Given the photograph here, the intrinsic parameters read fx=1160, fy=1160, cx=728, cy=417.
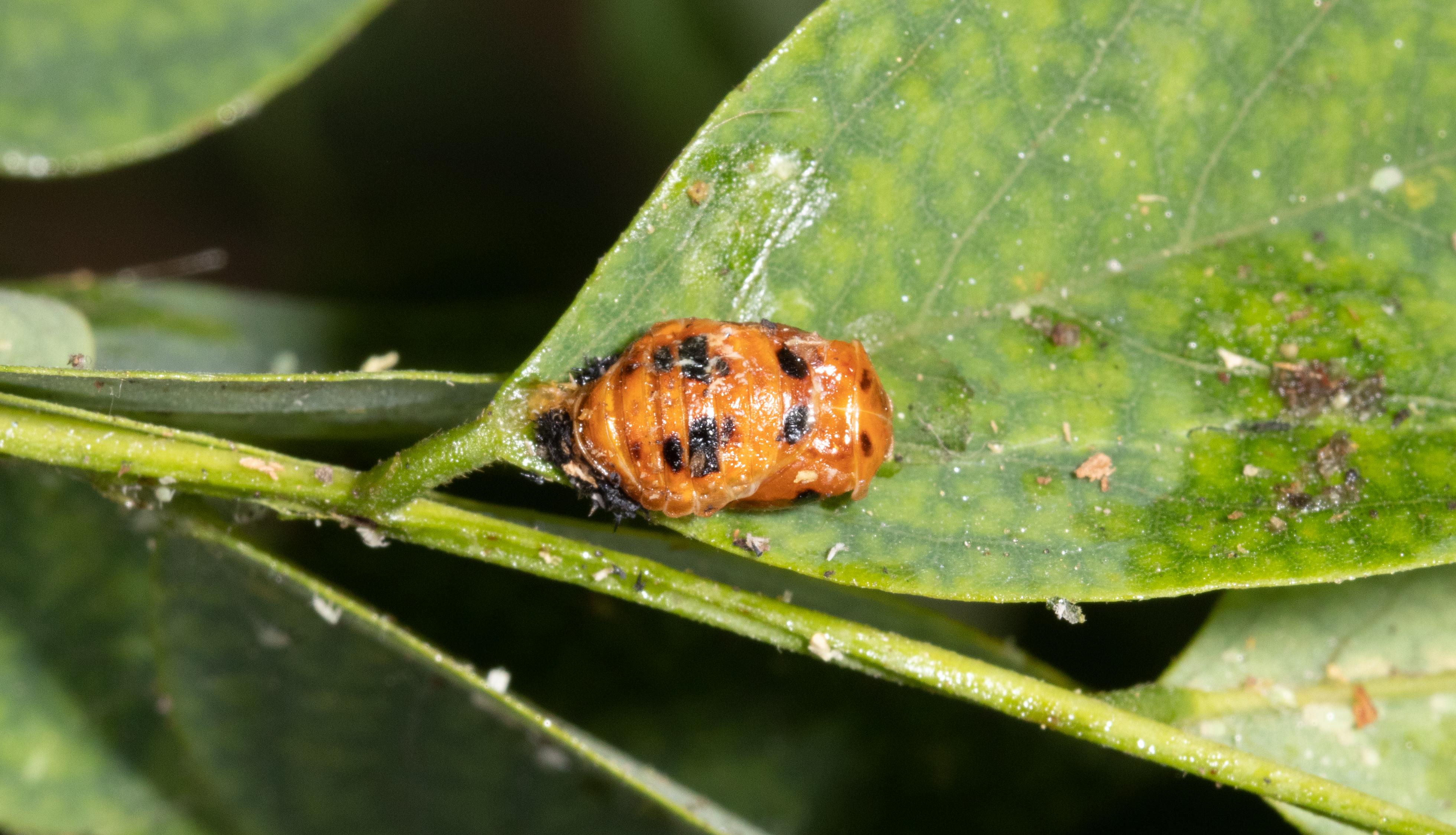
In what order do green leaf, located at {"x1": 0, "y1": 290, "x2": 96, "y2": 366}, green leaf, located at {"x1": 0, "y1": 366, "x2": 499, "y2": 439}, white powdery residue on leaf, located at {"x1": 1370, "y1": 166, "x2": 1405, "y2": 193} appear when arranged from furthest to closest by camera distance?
green leaf, located at {"x1": 0, "y1": 290, "x2": 96, "y2": 366}, white powdery residue on leaf, located at {"x1": 1370, "y1": 166, "x2": 1405, "y2": 193}, green leaf, located at {"x1": 0, "y1": 366, "x2": 499, "y2": 439}

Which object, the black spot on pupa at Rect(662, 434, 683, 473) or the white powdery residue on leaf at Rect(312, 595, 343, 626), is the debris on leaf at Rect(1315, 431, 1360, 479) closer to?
the black spot on pupa at Rect(662, 434, 683, 473)

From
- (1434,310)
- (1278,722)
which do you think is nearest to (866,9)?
(1434,310)

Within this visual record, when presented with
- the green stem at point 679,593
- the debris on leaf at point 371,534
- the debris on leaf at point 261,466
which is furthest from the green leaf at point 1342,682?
the debris on leaf at point 261,466

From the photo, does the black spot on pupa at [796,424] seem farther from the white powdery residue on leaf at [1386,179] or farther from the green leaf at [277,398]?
the white powdery residue on leaf at [1386,179]

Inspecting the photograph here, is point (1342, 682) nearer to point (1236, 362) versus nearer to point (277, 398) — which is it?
point (1236, 362)

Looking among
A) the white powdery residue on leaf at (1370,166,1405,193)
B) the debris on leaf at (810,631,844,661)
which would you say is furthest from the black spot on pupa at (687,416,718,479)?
the white powdery residue on leaf at (1370,166,1405,193)
